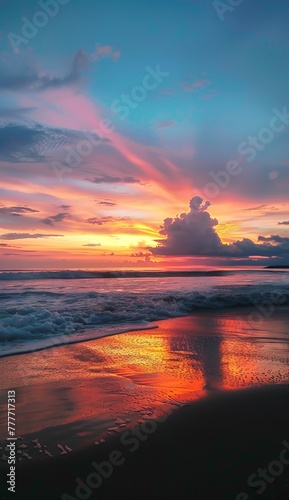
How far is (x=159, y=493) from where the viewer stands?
297 centimetres

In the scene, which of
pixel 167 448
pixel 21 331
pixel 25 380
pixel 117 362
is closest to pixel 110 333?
pixel 21 331

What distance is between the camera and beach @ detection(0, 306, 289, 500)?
3.18 m

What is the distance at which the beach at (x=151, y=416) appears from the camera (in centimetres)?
318

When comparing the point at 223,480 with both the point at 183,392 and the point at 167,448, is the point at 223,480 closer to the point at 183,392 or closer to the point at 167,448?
the point at 167,448

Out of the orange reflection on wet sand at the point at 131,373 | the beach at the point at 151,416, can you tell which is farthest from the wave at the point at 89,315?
the beach at the point at 151,416

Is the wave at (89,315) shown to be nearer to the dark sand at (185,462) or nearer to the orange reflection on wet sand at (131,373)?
the orange reflection on wet sand at (131,373)

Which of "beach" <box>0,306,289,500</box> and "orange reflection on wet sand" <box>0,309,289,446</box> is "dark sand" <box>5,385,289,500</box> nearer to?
"beach" <box>0,306,289,500</box>

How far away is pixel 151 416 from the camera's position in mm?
4418

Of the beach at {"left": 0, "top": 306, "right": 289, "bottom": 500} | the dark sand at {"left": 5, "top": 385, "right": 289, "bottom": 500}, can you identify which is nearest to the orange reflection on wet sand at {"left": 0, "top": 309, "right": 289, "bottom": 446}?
the beach at {"left": 0, "top": 306, "right": 289, "bottom": 500}

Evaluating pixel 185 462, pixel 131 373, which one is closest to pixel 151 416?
pixel 185 462

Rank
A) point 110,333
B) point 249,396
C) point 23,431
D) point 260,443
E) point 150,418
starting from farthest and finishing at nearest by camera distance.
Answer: point 110,333
point 249,396
point 150,418
point 23,431
point 260,443

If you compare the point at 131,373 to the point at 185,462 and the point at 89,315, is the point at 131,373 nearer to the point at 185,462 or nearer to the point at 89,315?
the point at 185,462

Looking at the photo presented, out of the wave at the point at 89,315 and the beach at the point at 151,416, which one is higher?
the wave at the point at 89,315

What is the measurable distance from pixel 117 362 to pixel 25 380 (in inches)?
72.5
